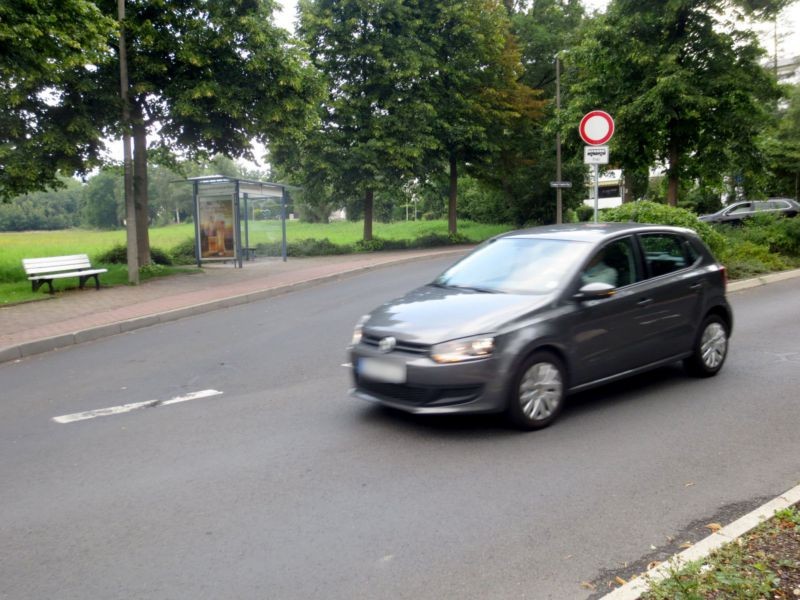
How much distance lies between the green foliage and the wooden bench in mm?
11186

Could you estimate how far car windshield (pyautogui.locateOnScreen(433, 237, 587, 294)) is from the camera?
21.0 feet

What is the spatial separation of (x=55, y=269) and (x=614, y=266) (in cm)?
1329

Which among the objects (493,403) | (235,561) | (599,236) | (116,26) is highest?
(116,26)

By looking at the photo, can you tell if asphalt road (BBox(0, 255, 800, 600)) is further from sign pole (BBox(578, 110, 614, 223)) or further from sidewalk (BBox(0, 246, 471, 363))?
sign pole (BBox(578, 110, 614, 223))

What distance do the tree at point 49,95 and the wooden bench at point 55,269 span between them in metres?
1.89

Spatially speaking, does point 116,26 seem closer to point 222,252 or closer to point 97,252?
point 222,252

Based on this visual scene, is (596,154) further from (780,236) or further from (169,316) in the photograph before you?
(780,236)

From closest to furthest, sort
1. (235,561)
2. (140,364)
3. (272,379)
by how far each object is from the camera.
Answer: (235,561), (272,379), (140,364)

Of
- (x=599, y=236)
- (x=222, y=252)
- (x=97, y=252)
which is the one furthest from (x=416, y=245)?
(x=599, y=236)

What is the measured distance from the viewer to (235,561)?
12.5 feet

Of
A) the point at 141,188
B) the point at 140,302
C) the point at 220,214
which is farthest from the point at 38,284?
the point at 220,214

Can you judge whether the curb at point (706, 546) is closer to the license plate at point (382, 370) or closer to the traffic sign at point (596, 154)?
the license plate at point (382, 370)

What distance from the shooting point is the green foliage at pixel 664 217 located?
14289 millimetres

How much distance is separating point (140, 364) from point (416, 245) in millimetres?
21039
